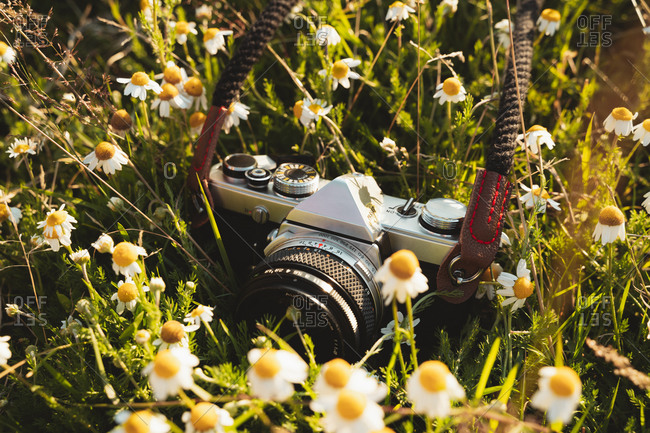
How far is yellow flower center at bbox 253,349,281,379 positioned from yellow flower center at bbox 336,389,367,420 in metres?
0.09

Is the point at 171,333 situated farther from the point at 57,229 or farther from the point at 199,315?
the point at 57,229

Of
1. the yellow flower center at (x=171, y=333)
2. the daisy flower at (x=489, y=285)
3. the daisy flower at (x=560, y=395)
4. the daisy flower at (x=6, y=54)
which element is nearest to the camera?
the daisy flower at (x=560, y=395)

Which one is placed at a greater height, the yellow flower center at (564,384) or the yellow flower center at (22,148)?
the yellow flower center at (564,384)

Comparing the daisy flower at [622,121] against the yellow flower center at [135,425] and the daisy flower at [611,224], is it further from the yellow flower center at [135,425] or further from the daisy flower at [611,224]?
the yellow flower center at [135,425]

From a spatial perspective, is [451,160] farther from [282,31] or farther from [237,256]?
[282,31]

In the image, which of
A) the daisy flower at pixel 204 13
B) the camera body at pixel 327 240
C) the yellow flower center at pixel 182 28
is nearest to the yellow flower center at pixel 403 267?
the camera body at pixel 327 240

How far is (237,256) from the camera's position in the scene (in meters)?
1.34

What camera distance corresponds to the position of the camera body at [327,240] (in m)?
1.03

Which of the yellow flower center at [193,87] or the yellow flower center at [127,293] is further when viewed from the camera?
the yellow flower center at [193,87]

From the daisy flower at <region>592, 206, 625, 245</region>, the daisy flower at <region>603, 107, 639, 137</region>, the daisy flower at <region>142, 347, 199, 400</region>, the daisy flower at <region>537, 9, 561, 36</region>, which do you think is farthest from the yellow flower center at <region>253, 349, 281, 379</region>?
the daisy flower at <region>537, 9, 561, 36</region>

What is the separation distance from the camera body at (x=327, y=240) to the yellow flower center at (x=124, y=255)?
0.23 meters

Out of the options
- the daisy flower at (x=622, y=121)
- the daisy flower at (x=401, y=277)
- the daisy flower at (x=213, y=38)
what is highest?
the daisy flower at (x=213, y=38)

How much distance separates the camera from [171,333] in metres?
0.88

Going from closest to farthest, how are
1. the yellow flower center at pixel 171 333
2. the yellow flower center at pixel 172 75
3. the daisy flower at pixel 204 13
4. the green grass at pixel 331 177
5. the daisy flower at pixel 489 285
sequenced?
the yellow flower center at pixel 171 333 → the green grass at pixel 331 177 → the daisy flower at pixel 489 285 → the yellow flower center at pixel 172 75 → the daisy flower at pixel 204 13
